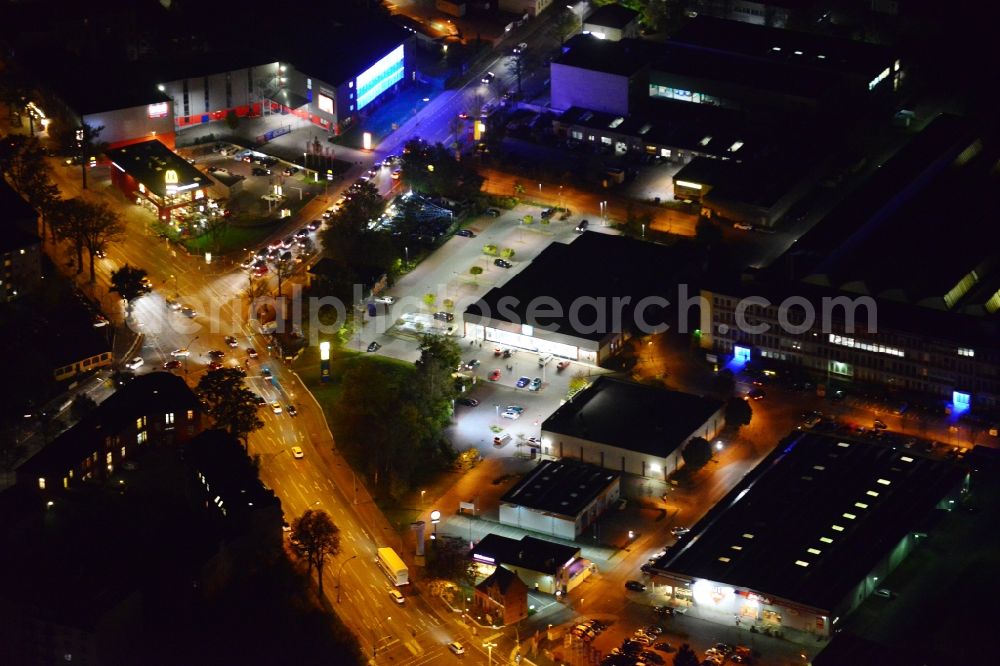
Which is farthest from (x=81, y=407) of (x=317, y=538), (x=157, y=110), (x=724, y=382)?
(x=724, y=382)

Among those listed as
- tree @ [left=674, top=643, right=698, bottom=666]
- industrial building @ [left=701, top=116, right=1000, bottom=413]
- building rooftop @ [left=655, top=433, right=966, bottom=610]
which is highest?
industrial building @ [left=701, top=116, right=1000, bottom=413]

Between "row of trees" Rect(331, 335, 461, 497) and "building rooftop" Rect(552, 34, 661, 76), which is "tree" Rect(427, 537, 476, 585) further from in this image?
"building rooftop" Rect(552, 34, 661, 76)

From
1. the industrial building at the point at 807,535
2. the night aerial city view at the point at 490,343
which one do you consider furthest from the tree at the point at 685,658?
the industrial building at the point at 807,535

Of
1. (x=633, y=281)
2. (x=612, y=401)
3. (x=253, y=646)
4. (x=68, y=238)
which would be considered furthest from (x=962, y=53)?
(x=253, y=646)

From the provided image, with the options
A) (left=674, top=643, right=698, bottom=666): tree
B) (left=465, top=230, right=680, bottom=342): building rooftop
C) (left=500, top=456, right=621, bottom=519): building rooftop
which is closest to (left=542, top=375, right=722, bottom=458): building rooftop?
(left=500, top=456, right=621, bottom=519): building rooftop

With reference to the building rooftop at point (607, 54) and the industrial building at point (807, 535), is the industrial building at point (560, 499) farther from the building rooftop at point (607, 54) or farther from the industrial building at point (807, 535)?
the building rooftop at point (607, 54)

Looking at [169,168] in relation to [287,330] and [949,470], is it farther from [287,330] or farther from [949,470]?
[949,470]

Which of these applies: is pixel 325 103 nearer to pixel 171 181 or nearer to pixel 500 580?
pixel 171 181
